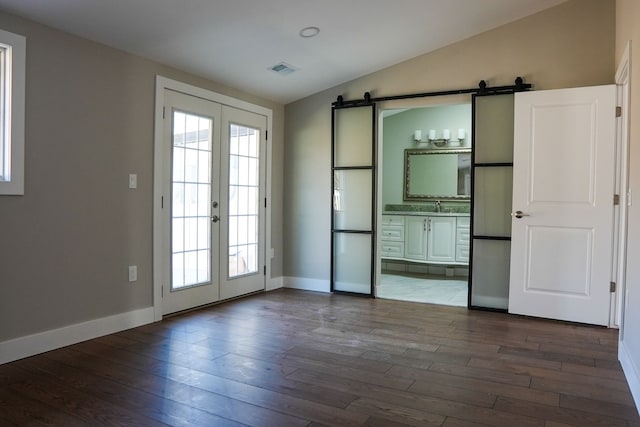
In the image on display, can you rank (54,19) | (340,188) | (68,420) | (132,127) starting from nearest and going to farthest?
(68,420)
(54,19)
(132,127)
(340,188)

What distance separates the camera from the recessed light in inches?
151

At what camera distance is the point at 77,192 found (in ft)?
10.9

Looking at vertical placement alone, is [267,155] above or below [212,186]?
above

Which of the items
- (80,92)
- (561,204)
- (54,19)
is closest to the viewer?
(54,19)

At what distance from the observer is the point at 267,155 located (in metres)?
5.34

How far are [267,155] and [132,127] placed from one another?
6.07 feet

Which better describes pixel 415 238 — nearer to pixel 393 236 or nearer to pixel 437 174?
pixel 393 236

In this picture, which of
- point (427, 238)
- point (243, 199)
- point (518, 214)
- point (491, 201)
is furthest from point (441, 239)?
point (243, 199)

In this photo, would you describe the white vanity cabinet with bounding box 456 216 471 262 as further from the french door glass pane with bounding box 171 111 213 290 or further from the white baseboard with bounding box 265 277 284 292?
the french door glass pane with bounding box 171 111 213 290

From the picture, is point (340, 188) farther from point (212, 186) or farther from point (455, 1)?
point (455, 1)

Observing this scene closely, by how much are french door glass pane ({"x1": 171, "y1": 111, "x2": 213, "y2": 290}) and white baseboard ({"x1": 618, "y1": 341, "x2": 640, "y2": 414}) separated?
137 inches

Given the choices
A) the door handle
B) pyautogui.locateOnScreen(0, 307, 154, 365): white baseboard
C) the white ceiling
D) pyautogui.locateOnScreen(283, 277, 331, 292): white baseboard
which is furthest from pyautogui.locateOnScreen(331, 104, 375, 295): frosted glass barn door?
pyautogui.locateOnScreen(0, 307, 154, 365): white baseboard

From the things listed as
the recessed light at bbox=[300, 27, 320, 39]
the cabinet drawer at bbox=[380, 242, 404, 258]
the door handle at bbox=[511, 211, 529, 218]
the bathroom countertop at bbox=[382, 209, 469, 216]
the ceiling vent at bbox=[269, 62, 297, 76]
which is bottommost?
the cabinet drawer at bbox=[380, 242, 404, 258]

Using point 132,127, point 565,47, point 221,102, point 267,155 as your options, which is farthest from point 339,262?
point 565,47
